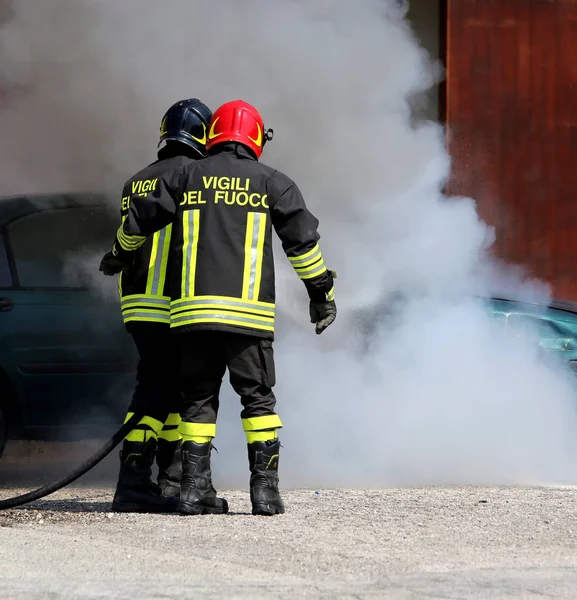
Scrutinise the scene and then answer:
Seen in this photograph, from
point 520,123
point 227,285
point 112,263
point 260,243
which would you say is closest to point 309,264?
point 260,243

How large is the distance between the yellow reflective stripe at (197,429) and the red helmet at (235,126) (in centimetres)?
104

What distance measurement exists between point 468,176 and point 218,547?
5685mm

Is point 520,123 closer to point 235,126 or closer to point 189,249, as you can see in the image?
point 235,126

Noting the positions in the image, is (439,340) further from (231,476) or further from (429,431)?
(231,476)

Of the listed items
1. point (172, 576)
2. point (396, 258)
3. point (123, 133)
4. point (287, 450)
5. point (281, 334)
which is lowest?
point (172, 576)

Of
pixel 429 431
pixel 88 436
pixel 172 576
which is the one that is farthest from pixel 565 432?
pixel 172 576

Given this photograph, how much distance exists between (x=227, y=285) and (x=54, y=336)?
1.39 metres

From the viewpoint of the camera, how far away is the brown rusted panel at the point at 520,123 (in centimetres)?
906

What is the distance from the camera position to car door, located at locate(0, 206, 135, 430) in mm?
5469

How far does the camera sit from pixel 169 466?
489cm

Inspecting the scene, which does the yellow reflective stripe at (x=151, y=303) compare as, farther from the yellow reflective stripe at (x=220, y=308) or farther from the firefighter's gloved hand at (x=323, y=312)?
the firefighter's gloved hand at (x=323, y=312)


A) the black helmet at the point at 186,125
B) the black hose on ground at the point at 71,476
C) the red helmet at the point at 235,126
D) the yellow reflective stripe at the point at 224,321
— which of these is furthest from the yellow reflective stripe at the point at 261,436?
the black helmet at the point at 186,125

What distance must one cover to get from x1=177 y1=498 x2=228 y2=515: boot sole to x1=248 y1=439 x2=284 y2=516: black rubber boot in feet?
0.47

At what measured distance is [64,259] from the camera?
18.5 feet
